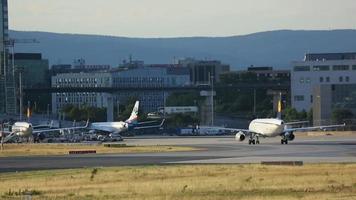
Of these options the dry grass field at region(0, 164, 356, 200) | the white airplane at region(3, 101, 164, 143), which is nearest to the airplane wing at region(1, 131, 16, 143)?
the white airplane at region(3, 101, 164, 143)

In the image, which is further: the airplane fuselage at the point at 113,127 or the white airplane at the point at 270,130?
the airplane fuselage at the point at 113,127

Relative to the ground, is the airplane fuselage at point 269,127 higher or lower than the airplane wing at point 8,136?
higher

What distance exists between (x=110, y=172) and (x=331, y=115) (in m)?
135

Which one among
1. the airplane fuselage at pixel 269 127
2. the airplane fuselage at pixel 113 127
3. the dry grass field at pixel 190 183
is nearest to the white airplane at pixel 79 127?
the airplane fuselage at pixel 113 127

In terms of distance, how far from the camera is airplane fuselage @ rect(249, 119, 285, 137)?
4577 inches

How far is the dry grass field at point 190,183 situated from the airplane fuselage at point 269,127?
5312 cm

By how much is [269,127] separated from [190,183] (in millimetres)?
69973

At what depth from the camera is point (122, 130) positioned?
177000 millimetres

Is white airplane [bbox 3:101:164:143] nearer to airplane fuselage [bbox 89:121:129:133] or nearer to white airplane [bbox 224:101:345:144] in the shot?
airplane fuselage [bbox 89:121:129:133]

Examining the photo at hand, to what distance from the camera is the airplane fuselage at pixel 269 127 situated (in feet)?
381

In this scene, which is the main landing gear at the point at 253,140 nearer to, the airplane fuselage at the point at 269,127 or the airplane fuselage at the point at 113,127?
the airplane fuselage at the point at 269,127

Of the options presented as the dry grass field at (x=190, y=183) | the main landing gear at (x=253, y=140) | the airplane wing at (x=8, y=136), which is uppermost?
the dry grass field at (x=190, y=183)

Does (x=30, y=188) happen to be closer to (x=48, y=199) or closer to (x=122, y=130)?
(x=48, y=199)

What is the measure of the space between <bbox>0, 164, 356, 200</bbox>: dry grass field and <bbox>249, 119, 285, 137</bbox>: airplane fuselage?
5312 cm
